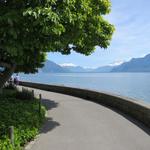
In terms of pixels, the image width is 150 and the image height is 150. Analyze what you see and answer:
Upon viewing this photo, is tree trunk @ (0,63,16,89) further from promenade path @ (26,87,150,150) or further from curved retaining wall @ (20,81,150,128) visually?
curved retaining wall @ (20,81,150,128)

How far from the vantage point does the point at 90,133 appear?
16.2m

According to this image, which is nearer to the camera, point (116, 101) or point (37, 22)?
point (37, 22)

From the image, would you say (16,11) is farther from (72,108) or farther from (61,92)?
(61,92)

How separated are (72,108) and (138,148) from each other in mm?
12132

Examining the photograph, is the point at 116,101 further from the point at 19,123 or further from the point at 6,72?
the point at 19,123

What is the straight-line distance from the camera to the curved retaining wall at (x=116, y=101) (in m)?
18.5

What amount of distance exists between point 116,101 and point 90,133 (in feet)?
29.8

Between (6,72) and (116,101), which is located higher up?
(6,72)

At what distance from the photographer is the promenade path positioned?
1380 cm

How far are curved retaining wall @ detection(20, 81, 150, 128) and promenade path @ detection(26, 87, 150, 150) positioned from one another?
0.60 metres

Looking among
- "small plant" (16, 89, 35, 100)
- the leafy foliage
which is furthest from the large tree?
"small plant" (16, 89, 35, 100)

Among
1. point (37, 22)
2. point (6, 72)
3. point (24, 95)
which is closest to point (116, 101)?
point (24, 95)

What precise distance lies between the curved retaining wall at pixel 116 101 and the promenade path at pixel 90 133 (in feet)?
1.98

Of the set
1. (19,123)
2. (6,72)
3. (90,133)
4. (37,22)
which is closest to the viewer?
(37,22)
